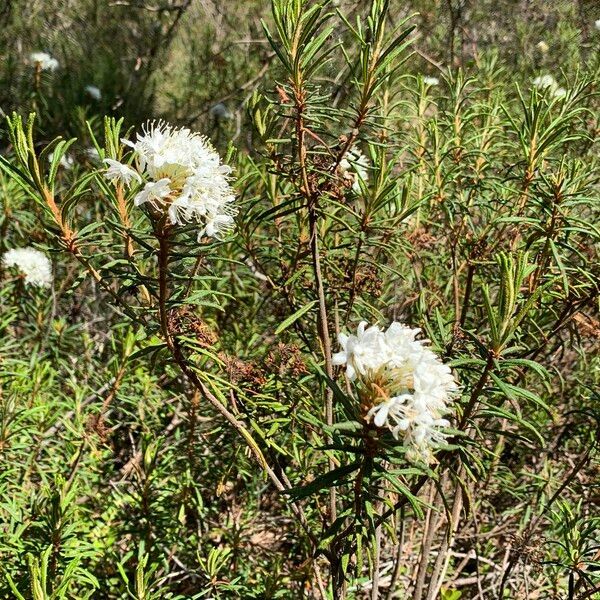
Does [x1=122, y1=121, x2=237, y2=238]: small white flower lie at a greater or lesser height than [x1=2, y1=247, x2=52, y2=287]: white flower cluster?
greater

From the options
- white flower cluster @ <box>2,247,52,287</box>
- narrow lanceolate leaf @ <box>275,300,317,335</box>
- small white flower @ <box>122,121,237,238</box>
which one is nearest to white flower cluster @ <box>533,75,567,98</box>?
narrow lanceolate leaf @ <box>275,300,317,335</box>

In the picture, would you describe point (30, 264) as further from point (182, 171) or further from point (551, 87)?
point (551, 87)

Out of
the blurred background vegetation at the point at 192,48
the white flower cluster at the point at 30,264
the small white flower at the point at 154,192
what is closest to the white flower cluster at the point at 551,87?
the blurred background vegetation at the point at 192,48

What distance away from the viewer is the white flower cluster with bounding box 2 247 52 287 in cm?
295

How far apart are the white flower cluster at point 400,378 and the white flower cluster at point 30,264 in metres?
2.25

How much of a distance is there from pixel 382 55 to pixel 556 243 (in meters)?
0.72

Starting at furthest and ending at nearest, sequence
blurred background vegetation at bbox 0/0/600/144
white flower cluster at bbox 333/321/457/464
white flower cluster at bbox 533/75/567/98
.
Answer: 1. blurred background vegetation at bbox 0/0/600/144
2. white flower cluster at bbox 533/75/567/98
3. white flower cluster at bbox 333/321/457/464

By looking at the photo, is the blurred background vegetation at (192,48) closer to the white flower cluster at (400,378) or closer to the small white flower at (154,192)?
the small white flower at (154,192)

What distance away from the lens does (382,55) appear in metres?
1.43

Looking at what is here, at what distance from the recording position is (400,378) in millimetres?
1114

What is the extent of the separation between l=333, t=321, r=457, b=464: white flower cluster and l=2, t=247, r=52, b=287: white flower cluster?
2253mm

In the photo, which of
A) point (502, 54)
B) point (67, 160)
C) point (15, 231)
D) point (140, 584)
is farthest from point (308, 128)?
point (502, 54)

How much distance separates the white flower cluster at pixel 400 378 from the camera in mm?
1063

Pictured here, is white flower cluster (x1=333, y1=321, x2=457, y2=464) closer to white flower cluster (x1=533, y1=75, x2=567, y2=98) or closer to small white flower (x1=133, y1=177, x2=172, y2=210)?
small white flower (x1=133, y1=177, x2=172, y2=210)
